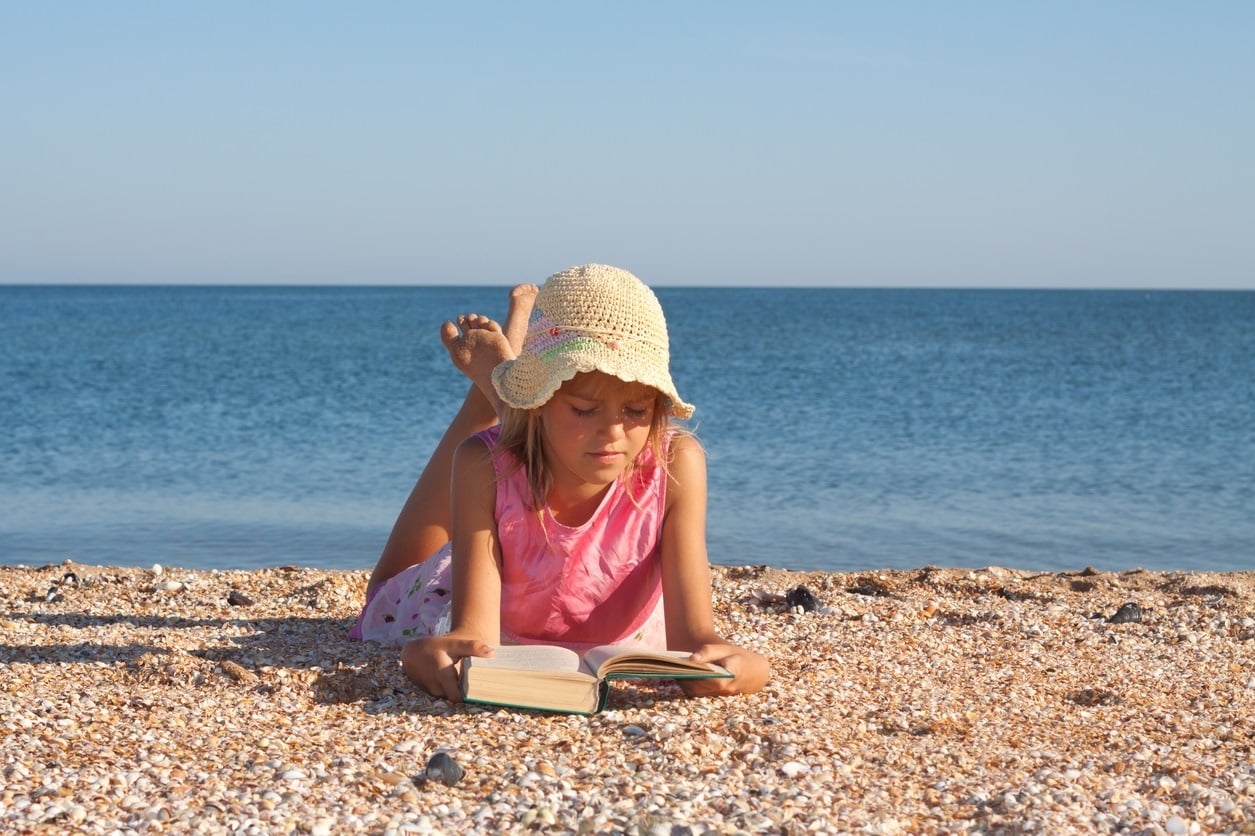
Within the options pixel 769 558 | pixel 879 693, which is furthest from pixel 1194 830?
pixel 769 558

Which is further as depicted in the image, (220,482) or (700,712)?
(220,482)

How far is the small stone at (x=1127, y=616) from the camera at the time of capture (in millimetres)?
5230

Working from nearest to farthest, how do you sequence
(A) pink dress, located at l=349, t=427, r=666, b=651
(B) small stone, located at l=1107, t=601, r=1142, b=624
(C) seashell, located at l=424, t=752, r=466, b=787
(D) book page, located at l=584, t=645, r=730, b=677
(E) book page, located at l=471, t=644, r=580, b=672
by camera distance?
(C) seashell, located at l=424, t=752, r=466, b=787 < (D) book page, located at l=584, t=645, r=730, b=677 < (E) book page, located at l=471, t=644, r=580, b=672 < (A) pink dress, located at l=349, t=427, r=666, b=651 < (B) small stone, located at l=1107, t=601, r=1142, b=624

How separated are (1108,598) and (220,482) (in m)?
8.53

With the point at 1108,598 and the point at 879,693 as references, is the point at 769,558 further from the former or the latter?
the point at 879,693

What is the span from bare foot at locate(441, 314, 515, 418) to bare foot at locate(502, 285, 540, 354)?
0.24 meters

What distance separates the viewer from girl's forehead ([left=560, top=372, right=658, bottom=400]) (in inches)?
139

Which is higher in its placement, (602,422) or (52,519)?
(602,422)

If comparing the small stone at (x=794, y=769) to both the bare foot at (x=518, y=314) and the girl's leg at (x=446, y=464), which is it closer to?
the girl's leg at (x=446, y=464)

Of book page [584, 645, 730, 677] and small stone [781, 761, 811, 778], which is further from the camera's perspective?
book page [584, 645, 730, 677]

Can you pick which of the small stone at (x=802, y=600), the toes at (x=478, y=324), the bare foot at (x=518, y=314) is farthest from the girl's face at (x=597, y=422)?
the small stone at (x=802, y=600)

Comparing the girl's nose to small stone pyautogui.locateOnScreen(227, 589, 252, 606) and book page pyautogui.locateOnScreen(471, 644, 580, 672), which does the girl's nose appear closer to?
book page pyautogui.locateOnScreen(471, 644, 580, 672)

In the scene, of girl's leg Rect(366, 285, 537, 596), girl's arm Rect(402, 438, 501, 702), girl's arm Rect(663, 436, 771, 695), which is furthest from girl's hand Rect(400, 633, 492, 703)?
girl's leg Rect(366, 285, 537, 596)

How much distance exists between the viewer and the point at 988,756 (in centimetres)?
322
